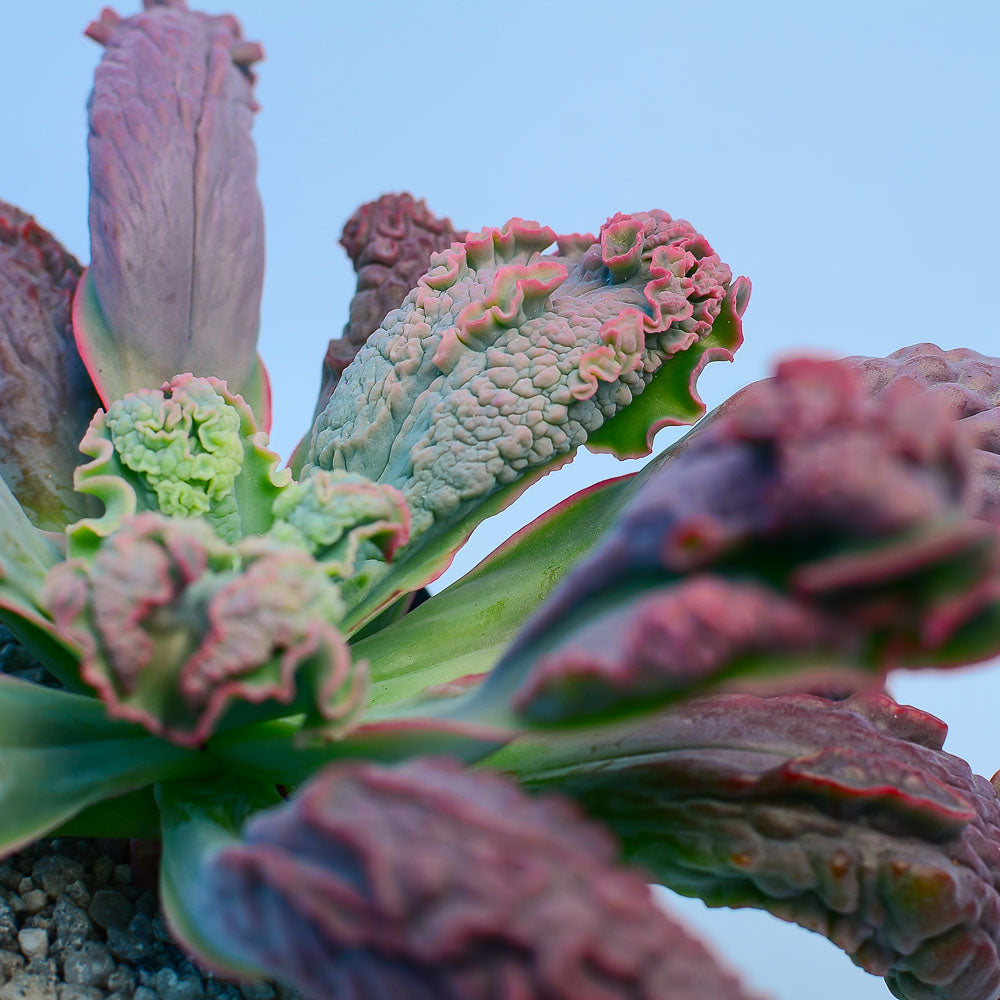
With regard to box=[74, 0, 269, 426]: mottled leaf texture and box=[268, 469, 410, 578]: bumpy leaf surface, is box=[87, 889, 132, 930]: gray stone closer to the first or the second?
box=[268, 469, 410, 578]: bumpy leaf surface

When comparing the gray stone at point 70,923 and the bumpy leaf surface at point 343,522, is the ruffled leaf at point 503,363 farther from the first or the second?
the gray stone at point 70,923

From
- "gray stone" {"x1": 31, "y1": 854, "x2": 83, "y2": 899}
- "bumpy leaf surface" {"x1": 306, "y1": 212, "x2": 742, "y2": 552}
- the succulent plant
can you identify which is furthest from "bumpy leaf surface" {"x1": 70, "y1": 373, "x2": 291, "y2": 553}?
"gray stone" {"x1": 31, "y1": 854, "x2": 83, "y2": 899}

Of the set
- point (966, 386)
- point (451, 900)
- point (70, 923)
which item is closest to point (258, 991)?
point (70, 923)

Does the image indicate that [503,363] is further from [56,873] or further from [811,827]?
[56,873]

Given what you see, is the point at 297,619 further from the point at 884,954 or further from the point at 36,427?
the point at 36,427

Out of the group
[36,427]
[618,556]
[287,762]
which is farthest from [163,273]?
[618,556]

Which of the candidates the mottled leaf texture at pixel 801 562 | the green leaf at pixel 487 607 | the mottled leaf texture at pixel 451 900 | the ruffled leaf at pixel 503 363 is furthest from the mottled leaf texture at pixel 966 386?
the mottled leaf texture at pixel 451 900
